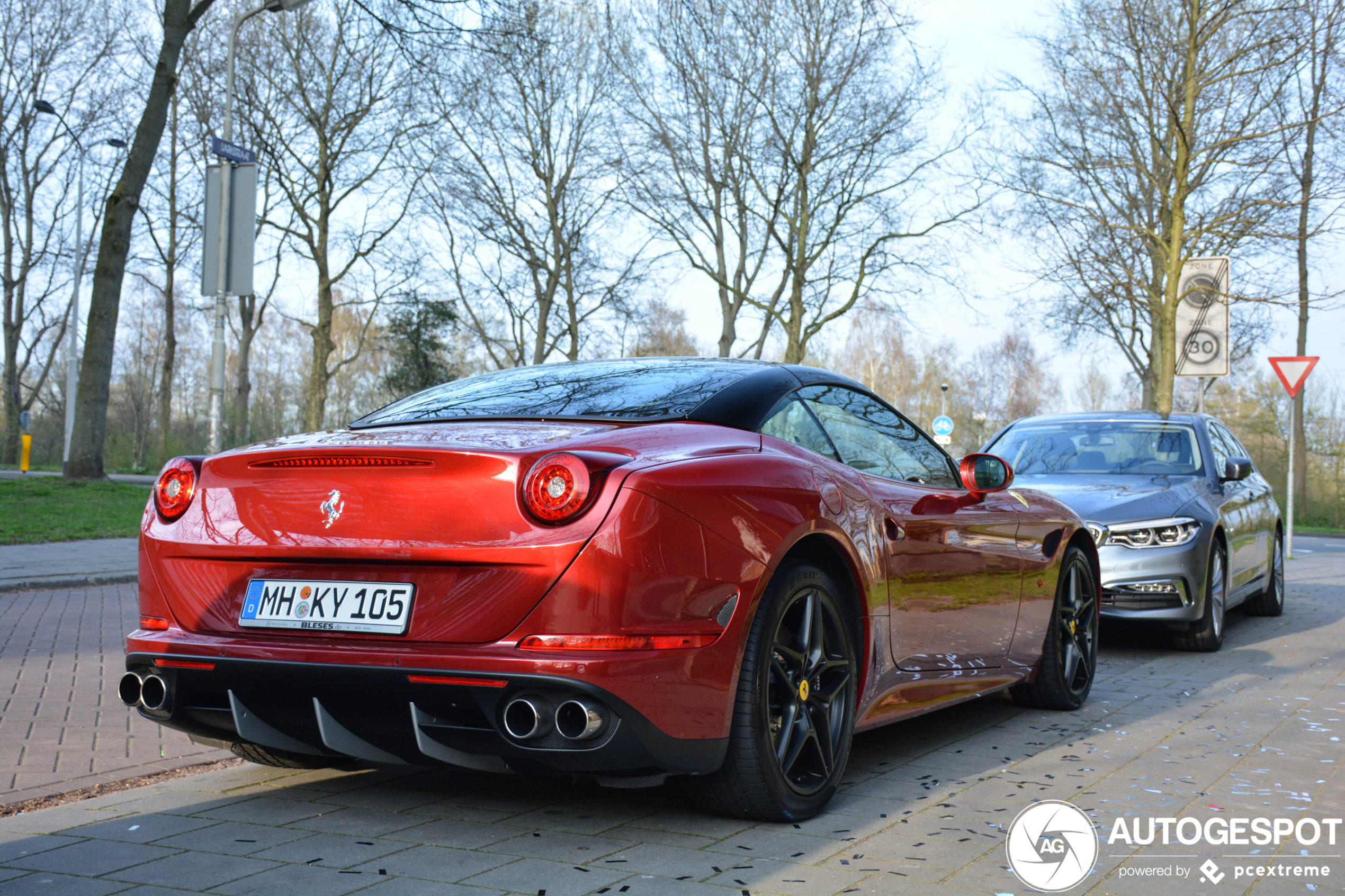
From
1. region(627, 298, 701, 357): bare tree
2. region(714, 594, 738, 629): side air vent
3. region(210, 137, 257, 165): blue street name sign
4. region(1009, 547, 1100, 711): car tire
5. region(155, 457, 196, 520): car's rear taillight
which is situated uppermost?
region(627, 298, 701, 357): bare tree

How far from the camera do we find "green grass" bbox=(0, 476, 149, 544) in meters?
14.1

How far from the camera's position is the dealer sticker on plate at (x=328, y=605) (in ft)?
10.3

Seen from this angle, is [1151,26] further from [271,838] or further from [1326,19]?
[271,838]

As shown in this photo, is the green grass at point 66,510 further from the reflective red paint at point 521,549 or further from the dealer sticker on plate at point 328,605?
the dealer sticker on plate at point 328,605

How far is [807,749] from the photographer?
3.71 m

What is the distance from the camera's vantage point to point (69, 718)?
5.21 meters

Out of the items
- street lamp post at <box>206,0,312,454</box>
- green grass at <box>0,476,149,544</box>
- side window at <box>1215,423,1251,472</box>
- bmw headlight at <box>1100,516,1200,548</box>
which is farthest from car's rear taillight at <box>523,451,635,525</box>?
green grass at <box>0,476,149,544</box>

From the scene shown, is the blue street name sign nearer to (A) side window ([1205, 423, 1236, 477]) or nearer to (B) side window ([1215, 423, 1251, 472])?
(A) side window ([1205, 423, 1236, 477])

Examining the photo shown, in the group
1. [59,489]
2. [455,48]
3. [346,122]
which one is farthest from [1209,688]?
[346,122]

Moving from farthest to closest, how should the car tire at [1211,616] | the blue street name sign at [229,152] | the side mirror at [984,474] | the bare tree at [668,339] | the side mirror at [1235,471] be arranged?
the bare tree at [668,339]
the blue street name sign at [229,152]
the side mirror at [1235,471]
the car tire at [1211,616]
the side mirror at [984,474]

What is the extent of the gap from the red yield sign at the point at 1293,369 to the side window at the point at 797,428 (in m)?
14.5

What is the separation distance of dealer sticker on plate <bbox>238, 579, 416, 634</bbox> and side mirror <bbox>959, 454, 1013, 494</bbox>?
8.37ft

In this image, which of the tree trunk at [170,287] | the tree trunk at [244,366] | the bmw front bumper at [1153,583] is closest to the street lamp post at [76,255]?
the tree trunk at [170,287]

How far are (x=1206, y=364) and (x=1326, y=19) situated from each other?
4530 millimetres
